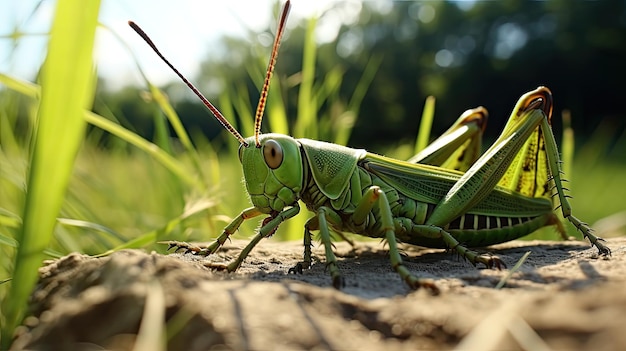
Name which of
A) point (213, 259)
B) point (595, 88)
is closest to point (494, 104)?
point (595, 88)

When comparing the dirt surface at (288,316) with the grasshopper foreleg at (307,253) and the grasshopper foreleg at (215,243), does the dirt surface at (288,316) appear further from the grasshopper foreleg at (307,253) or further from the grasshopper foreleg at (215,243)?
the grasshopper foreleg at (215,243)

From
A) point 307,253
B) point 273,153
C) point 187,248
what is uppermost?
point 273,153

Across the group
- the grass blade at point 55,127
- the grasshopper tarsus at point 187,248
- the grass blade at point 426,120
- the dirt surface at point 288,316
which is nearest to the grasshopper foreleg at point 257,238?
the grasshopper tarsus at point 187,248

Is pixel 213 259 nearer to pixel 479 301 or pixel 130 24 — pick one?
pixel 130 24

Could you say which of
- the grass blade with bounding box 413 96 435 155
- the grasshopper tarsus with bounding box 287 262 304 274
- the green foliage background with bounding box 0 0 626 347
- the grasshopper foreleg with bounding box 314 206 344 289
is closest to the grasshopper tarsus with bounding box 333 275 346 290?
the grasshopper foreleg with bounding box 314 206 344 289

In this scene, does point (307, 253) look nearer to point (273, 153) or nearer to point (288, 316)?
point (273, 153)

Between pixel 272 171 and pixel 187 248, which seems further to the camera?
pixel 187 248

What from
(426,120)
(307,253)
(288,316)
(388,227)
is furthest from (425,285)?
(426,120)
